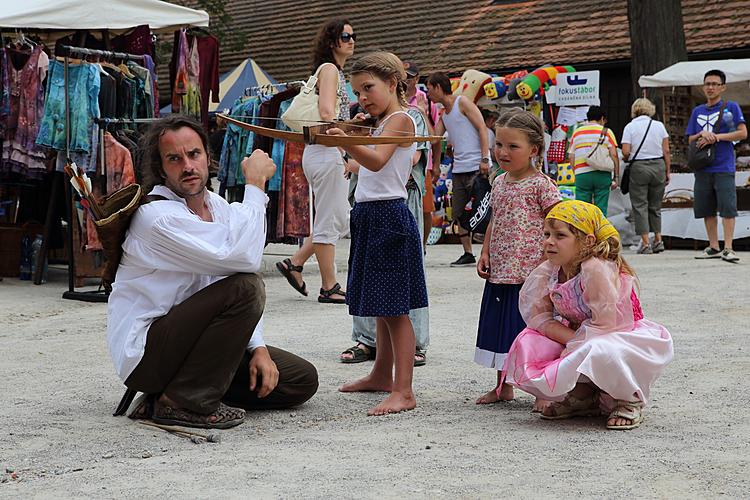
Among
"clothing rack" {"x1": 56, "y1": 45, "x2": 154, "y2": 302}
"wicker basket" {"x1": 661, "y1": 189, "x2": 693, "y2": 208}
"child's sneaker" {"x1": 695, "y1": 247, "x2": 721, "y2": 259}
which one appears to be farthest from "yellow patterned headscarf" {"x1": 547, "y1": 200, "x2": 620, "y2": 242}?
"wicker basket" {"x1": 661, "y1": 189, "x2": 693, "y2": 208}

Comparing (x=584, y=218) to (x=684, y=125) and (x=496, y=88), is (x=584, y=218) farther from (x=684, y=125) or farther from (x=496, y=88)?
(x=684, y=125)

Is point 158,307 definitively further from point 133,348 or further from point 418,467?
point 418,467

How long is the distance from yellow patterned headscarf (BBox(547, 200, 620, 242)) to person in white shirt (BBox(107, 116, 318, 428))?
116 cm

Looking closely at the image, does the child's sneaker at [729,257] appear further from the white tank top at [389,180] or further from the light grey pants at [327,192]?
the white tank top at [389,180]

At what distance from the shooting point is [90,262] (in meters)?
8.93

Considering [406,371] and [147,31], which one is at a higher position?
[147,31]

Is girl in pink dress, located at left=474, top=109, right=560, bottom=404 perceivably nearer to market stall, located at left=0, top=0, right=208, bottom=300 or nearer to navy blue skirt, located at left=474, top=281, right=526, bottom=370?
navy blue skirt, located at left=474, top=281, right=526, bottom=370

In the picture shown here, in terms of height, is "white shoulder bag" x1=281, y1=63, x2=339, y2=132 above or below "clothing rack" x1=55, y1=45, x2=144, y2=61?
below

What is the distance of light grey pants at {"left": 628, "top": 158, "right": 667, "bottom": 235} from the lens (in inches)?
496

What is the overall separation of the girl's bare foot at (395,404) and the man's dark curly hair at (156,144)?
1.27 meters

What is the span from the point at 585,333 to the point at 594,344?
91 mm

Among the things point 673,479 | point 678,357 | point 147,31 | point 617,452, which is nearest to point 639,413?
point 617,452

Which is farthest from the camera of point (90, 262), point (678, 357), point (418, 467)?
point (90, 262)

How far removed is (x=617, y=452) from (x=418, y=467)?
713 millimetres
